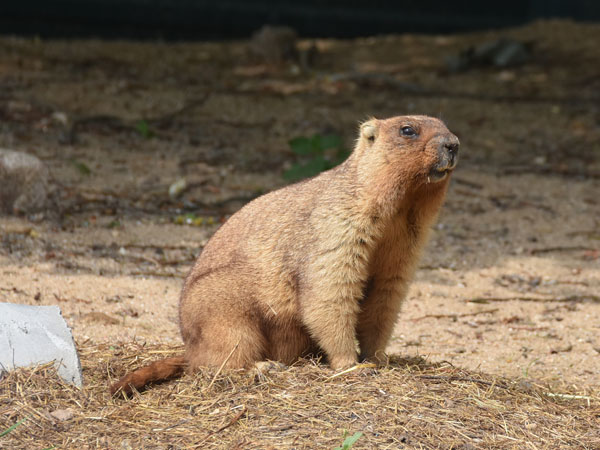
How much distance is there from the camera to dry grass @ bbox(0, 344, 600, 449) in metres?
3.41

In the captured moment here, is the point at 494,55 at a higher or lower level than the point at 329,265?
higher

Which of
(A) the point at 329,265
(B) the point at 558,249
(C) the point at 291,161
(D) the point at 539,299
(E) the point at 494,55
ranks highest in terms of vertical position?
(E) the point at 494,55

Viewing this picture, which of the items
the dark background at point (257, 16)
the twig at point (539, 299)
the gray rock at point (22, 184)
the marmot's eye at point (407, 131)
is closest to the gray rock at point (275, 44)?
the dark background at point (257, 16)

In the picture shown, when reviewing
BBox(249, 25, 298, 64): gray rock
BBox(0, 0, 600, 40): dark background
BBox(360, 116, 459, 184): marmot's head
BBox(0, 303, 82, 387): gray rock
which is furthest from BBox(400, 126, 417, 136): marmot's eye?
BBox(0, 0, 600, 40): dark background

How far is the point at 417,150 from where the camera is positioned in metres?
3.88

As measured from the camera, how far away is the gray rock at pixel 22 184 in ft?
22.1

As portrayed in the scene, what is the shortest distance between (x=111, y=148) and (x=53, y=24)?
3767 millimetres

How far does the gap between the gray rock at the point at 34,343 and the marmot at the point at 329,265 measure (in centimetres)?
27

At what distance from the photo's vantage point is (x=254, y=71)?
38.4ft

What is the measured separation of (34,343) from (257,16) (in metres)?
9.55

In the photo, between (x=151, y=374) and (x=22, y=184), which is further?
(x=22, y=184)

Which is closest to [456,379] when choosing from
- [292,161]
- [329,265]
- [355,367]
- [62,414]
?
[355,367]

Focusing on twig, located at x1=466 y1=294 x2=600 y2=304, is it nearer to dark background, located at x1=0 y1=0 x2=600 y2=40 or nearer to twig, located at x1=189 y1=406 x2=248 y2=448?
twig, located at x1=189 y1=406 x2=248 y2=448

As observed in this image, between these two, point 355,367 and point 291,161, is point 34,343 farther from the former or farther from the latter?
point 291,161
